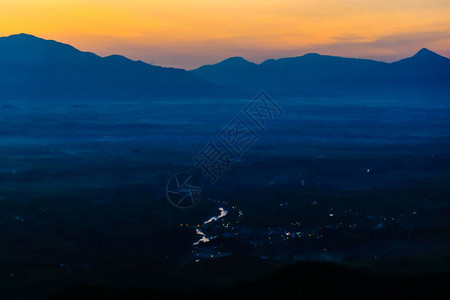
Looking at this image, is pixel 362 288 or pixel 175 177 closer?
pixel 362 288

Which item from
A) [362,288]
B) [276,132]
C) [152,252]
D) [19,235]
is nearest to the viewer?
[362,288]

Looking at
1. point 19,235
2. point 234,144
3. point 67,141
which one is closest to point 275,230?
point 19,235

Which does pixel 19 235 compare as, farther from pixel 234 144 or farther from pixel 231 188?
pixel 234 144

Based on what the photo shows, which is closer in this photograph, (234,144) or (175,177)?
(175,177)

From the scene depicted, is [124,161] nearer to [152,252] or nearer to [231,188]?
[231,188]

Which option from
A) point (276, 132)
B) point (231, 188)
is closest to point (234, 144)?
point (276, 132)

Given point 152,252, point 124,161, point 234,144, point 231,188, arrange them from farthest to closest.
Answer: point 234,144 < point 124,161 < point 231,188 < point 152,252
